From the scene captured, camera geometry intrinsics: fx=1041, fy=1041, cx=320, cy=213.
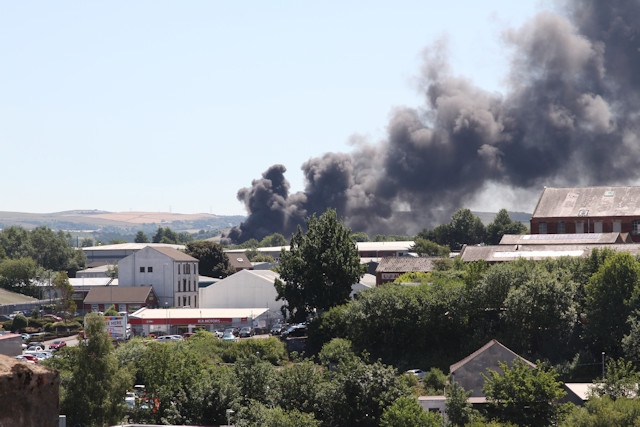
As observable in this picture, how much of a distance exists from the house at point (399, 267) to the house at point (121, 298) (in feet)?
72.6

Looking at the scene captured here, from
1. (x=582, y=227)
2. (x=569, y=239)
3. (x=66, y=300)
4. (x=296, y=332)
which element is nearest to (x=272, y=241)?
(x=66, y=300)

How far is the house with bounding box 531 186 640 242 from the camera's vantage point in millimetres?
82375

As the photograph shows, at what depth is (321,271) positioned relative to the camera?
224ft

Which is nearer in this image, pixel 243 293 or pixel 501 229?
pixel 243 293

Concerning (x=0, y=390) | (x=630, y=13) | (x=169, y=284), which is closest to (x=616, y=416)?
(x=0, y=390)

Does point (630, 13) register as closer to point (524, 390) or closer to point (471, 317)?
point (471, 317)

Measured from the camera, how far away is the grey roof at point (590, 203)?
8300cm

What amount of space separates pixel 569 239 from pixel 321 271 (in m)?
20.8

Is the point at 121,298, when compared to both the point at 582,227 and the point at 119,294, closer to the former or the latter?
the point at 119,294

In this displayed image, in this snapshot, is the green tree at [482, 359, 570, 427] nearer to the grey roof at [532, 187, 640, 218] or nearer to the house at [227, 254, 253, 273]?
the grey roof at [532, 187, 640, 218]

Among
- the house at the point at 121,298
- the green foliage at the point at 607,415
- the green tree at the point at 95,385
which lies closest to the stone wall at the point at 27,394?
the green foliage at the point at 607,415

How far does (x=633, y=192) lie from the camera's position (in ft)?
279

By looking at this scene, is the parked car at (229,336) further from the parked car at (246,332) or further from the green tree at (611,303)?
the green tree at (611,303)

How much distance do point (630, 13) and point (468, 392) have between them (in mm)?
148386
